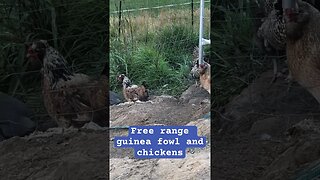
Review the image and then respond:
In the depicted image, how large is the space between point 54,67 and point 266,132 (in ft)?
5.19

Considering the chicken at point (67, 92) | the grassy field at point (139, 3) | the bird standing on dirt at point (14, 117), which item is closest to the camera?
the grassy field at point (139, 3)

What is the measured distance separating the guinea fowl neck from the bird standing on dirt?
0.29m

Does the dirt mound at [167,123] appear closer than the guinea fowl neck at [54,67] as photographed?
Yes

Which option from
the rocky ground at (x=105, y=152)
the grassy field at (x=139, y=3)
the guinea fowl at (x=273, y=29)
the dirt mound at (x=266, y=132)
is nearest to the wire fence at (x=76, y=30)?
the grassy field at (x=139, y=3)

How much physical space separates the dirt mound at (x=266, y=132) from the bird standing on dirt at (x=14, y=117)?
1384 mm

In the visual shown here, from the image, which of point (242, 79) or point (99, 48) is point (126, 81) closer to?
point (99, 48)

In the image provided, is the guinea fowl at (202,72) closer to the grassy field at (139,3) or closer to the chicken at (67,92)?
the grassy field at (139,3)

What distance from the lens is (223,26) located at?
405cm

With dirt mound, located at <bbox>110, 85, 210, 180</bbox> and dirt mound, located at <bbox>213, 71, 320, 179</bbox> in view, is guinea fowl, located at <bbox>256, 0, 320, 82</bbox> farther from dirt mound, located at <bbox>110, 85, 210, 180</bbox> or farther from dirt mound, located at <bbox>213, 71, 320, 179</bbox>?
dirt mound, located at <bbox>110, 85, 210, 180</bbox>

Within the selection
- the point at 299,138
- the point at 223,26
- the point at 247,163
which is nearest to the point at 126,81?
the point at 223,26

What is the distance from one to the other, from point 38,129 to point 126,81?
77 cm

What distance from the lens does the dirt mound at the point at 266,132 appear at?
4.13 metres
